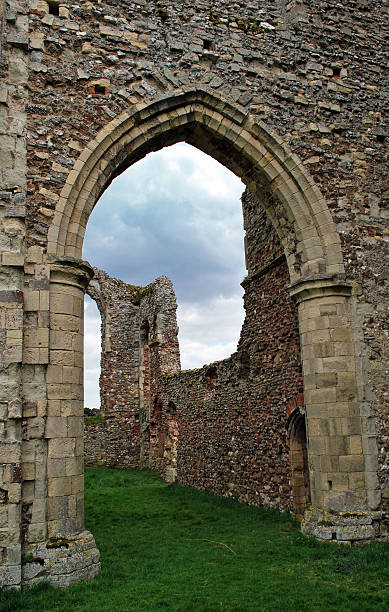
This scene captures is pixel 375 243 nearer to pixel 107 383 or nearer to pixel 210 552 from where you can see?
pixel 210 552

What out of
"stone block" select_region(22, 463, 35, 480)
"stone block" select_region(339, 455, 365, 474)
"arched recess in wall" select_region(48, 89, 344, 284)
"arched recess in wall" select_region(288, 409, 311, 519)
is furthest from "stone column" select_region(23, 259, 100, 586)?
"arched recess in wall" select_region(288, 409, 311, 519)

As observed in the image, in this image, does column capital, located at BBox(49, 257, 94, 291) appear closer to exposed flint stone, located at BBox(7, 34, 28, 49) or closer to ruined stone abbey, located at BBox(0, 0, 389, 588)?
ruined stone abbey, located at BBox(0, 0, 389, 588)

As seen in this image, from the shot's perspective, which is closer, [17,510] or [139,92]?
[17,510]

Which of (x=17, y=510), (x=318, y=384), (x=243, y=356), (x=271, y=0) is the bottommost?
(x=17, y=510)

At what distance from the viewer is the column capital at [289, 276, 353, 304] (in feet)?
24.3

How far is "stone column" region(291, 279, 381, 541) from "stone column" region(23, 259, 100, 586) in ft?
10.1

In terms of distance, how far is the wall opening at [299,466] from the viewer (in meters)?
8.62

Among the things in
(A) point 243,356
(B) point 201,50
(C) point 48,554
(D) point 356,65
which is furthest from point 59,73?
(A) point 243,356

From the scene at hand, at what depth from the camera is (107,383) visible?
18891 mm

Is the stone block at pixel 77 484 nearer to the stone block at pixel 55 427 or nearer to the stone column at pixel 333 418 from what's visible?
the stone block at pixel 55 427

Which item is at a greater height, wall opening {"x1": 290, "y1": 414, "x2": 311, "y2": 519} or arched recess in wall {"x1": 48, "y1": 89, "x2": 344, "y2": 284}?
arched recess in wall {"x1": 48, "y1": 89, "x2": 344, "y2": 284}

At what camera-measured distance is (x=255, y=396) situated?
1030 cm

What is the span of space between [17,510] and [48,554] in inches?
22.7

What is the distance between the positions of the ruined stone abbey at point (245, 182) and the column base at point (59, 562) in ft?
0.06
